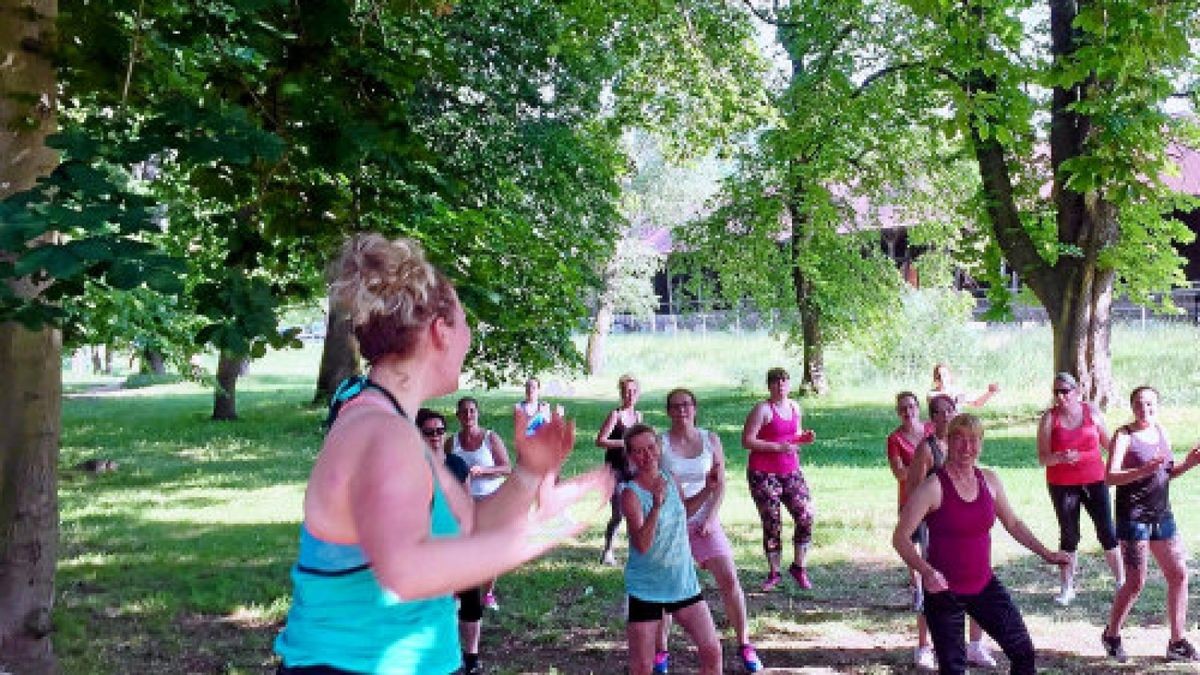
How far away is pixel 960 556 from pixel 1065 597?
13.8 ft

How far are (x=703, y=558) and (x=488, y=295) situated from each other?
2538mm

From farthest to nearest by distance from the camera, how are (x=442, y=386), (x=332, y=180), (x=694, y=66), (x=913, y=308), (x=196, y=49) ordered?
(x=913, y=308) < (x=694, y=66) < (x=332, y=180) < (x=196, y=49) < (x=442, y=386)

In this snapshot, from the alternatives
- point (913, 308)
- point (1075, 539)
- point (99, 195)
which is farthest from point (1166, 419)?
point (99, 195)

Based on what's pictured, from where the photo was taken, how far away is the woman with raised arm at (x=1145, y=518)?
7.97 meters

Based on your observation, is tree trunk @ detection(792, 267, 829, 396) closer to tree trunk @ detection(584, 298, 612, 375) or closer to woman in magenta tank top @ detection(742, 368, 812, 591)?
tree trunk @ detection(584, 298, 612, 375)

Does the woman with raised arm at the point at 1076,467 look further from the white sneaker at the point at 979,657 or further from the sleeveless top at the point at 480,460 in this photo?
the sleeveless top at the point at 480,460

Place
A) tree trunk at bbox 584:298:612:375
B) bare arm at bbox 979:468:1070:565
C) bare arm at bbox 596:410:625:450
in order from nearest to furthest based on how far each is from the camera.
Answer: bare arm at bbox 979:468:1070:565, bare arm at bbox 596:410:625:450, tree trunk at bbox 584:298:612:375

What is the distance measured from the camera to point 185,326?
47.4 feet

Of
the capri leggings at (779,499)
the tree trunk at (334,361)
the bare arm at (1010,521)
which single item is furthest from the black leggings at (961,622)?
the tree trunk at (334,361)

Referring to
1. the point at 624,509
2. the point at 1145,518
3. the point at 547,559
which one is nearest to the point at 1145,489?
the point at 1145,518

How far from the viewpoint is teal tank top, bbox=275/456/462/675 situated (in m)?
2.71

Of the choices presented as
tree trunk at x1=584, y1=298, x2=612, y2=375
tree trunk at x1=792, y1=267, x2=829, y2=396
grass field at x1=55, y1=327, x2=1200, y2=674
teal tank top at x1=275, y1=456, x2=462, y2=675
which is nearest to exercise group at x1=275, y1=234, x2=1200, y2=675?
teal tank top at x1=275, y1=456, x2=462, y2=675

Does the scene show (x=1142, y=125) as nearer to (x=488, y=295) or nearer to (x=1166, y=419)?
(x=488, y=295)

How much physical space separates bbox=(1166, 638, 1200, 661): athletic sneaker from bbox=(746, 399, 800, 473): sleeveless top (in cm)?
309
